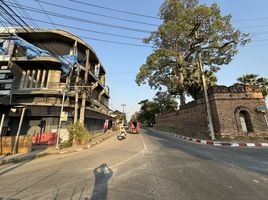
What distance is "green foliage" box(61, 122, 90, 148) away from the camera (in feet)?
48.8

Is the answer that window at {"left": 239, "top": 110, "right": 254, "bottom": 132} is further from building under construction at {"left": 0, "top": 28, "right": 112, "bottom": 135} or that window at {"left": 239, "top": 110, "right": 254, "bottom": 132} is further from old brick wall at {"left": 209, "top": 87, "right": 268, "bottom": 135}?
building under construction at {"left": 0, "top": 28, "right": 112, "bottom": 135}

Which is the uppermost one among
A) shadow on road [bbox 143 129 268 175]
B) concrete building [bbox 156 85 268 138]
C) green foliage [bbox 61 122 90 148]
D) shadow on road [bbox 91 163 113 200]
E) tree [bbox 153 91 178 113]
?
tree [bbox 153 91 178 113]

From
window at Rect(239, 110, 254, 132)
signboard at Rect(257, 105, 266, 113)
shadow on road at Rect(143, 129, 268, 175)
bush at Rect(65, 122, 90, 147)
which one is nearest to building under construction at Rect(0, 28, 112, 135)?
bush at Rect(65, 122, 90, 147)

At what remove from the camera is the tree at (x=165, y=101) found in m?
54.3

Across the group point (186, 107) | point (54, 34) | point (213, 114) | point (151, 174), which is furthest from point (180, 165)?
point (54, 34)

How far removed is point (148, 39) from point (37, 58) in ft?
58.2

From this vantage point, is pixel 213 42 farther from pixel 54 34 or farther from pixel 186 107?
pixel 54 34

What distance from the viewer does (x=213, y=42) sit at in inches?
931

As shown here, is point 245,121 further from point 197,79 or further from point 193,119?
point 197,79

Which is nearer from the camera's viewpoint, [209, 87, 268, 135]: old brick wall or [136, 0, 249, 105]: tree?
[209, 87, 268, 135]: old brick wall

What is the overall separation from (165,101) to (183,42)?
3338cm

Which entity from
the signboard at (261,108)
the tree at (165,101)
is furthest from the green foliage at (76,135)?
the tree at (165,101)

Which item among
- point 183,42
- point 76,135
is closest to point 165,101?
point 183,42

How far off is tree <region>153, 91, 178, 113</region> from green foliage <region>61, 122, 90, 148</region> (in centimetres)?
4209
